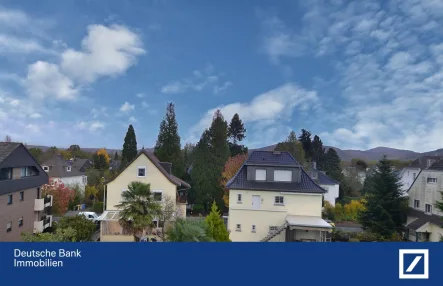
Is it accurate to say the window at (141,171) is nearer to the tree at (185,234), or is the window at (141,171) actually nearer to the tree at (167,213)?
the tree at (167,213)

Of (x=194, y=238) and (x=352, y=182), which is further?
(x=352, y=182)

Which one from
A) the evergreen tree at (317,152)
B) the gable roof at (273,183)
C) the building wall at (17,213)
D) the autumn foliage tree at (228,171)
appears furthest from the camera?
the evergreen tree at (317,152)

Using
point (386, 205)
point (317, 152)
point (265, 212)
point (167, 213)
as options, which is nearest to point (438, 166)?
point (386, 205)

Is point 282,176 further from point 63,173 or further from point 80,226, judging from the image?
point 63,173

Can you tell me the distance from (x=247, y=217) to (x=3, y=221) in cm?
1626

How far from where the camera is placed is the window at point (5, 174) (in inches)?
742

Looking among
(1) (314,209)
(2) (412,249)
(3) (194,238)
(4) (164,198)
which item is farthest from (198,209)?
(2) (412,249)

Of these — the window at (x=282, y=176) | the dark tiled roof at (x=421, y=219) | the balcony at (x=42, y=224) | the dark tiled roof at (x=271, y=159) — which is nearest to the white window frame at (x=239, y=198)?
the dark tiled roof at (x=271, y=159)

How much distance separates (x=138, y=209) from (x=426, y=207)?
73.8ft

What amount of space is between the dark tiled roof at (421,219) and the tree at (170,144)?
26705 mm

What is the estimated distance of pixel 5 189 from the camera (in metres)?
18.6

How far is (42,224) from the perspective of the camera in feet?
77.2

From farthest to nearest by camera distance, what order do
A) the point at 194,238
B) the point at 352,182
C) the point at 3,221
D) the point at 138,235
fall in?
the point at 352,182, the point at 3,221, the point at 138,235, the point at 194,238

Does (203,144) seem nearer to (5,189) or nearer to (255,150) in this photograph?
(255,150)
